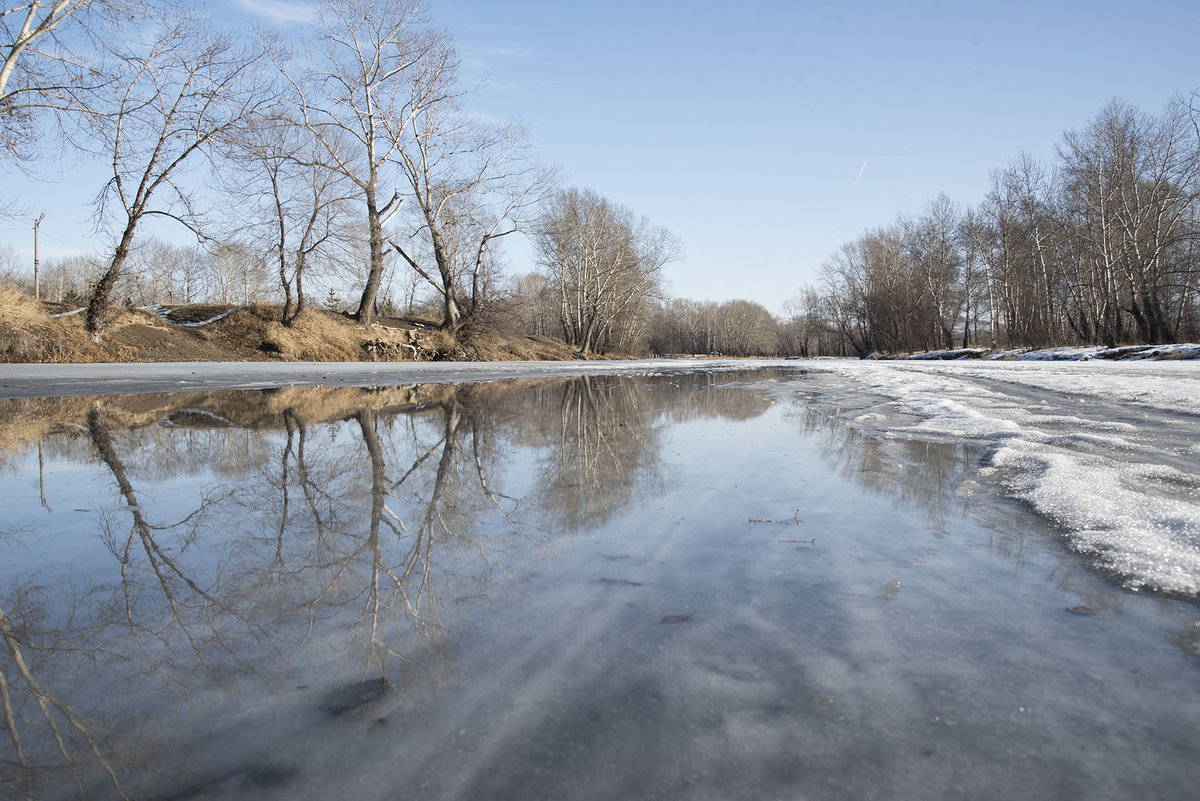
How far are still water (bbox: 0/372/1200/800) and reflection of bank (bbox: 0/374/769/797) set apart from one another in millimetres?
10

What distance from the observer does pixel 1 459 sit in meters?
3.70

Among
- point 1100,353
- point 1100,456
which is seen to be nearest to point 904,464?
point 1100,456

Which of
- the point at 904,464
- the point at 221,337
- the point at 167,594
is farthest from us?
the point at 221,337

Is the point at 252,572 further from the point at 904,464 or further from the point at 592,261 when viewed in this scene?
the point at 592,261

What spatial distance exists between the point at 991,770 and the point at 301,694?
1.25 metres

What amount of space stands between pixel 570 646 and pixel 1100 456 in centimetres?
384

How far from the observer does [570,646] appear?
1.48m

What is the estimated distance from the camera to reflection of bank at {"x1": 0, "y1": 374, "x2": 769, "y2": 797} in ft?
3.98

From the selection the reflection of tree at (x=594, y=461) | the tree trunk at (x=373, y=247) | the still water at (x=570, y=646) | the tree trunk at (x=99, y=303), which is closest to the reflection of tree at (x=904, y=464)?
the still water at (x=570, y=646)

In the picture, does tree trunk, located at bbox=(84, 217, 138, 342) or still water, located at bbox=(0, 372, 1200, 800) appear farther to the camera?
tree trunk, located at bbox=(84, 217, 138, 342)

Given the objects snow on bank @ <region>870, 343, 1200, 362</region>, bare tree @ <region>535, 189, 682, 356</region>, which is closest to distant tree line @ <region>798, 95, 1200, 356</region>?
snow on bank @ <region>870, 343, 1200, 362</region>

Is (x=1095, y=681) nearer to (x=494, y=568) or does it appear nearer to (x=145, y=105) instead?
(x=494, y=568)

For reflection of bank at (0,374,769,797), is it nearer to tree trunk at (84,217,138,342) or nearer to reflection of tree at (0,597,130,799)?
reflection of tree at (0,597,130,799)

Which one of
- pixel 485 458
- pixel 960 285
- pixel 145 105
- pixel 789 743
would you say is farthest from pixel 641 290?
pixel 789 743
